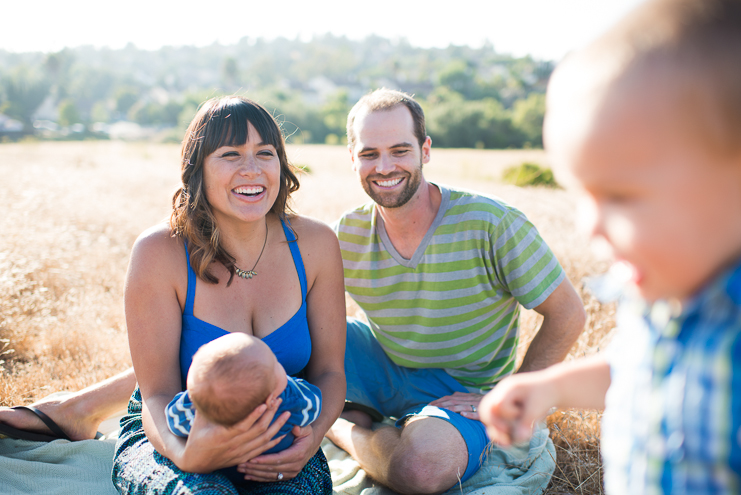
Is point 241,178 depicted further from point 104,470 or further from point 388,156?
point 104,470

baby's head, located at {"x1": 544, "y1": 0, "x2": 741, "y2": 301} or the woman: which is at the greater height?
baby's head, located at {"x1": 544, "y1": 0, "x2": 741, "y2": 301}

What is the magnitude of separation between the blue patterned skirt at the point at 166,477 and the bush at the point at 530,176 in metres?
13.3

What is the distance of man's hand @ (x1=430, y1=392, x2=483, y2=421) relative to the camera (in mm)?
2723

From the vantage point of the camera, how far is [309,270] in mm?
2570

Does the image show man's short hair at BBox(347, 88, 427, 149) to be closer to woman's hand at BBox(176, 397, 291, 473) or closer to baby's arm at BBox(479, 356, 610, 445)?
woman's hand at BBox(176, 397, 291, 473)

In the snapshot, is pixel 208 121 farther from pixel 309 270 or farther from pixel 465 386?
pixel 465 386

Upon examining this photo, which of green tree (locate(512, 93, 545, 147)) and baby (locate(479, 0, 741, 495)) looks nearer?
baby (locate(479, 0, 741, 495))

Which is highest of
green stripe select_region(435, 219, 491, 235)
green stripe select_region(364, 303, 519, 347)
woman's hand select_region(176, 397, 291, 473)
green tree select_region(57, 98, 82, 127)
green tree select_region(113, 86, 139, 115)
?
green tree select_region(113, 86, 139, 115)

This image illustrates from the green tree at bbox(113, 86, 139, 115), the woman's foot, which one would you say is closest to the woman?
the woman's foot

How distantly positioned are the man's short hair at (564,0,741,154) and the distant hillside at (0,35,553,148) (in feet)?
5.94

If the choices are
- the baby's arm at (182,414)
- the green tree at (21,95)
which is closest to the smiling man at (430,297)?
the baby's arm at (182,414)

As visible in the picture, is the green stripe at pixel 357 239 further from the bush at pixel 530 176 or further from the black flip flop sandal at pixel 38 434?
the bush at pixel 530 176

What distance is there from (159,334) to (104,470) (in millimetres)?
1008

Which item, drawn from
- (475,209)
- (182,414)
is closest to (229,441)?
(182,414)
